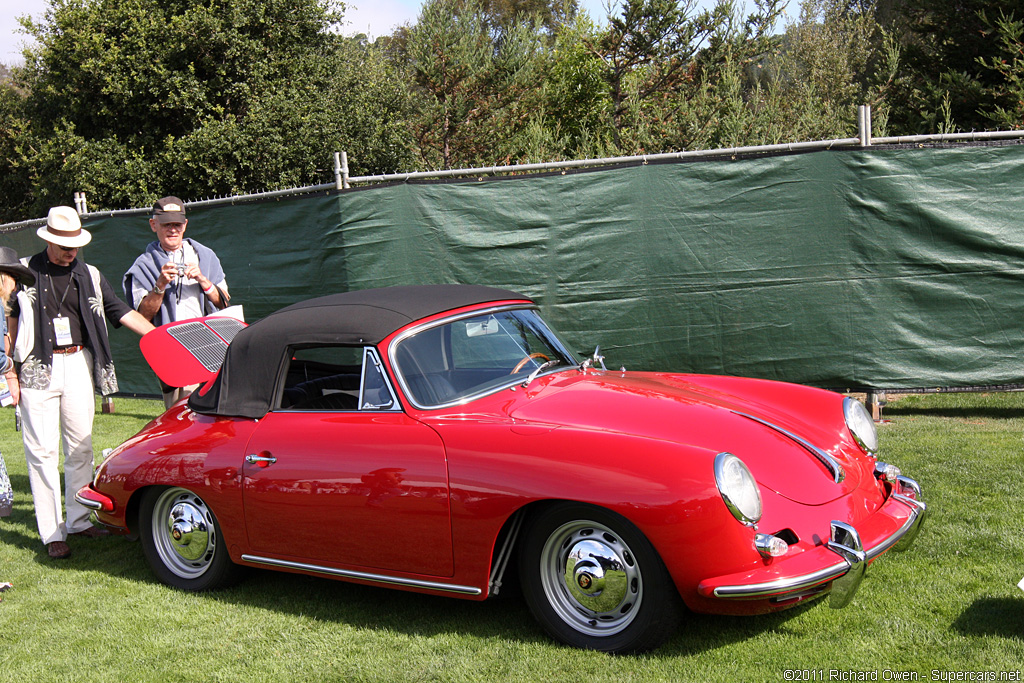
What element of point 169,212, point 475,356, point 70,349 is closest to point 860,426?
point 475,356

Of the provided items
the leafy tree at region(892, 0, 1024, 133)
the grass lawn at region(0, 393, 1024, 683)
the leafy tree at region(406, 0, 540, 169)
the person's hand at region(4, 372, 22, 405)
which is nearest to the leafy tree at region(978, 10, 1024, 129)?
the leafy tree at region(892, 0, 1024, 133)

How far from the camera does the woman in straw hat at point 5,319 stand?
4527mm

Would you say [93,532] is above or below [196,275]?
below

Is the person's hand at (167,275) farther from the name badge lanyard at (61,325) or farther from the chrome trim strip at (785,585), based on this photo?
the chrome trim strip at (785,585)

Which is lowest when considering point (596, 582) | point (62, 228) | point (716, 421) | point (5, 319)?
point (596, 582)

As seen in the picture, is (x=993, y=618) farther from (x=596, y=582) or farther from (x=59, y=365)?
(x=59, y=365)

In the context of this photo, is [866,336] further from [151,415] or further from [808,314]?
[151,415]

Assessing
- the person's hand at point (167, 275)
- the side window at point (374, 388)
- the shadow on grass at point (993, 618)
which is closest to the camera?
the shadow on grass at point (993, 618)

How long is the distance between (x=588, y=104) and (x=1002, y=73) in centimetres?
810

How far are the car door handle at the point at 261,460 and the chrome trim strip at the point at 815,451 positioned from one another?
81.8 inches

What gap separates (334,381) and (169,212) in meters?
1.81

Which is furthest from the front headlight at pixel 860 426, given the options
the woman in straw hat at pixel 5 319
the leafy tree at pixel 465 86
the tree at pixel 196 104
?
the tree at pixel 196 104

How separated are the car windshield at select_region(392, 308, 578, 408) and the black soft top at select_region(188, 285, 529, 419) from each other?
0.38 ft

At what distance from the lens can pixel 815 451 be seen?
3.57 meters
